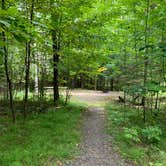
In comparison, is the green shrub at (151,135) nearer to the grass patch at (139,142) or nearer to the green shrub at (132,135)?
the grass patch at (139,142)

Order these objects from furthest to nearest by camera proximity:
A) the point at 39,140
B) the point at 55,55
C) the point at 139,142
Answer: the point at 55,55
the point at 139,142
the point at 39,140

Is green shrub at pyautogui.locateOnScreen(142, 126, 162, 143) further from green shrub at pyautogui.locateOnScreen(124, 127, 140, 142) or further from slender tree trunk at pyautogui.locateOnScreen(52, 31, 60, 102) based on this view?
slender tree trunk at pyautogui.locateOnScreen(52, 31, 60, 102)

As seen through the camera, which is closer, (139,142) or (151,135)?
(151,135)

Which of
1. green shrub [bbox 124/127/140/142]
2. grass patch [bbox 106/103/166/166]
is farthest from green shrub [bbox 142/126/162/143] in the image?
green shrub [bbox 124/127/140/142]

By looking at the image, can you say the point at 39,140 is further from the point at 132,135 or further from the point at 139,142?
the point at 139,142

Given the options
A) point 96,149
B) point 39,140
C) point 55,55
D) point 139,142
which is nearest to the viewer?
point 96,149

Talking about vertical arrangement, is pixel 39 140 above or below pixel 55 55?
below

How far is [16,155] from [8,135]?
1571 millimetres

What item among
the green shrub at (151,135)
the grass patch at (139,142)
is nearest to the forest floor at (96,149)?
the grass patch at (139,142)

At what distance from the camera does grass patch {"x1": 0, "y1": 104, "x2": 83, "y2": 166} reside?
235 inches

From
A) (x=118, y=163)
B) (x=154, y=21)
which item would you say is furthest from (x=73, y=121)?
(x=154, y=21)

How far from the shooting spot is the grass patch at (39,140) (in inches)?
235

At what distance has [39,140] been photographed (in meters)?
7.16

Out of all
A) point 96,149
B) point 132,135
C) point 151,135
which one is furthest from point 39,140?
point 151,135
